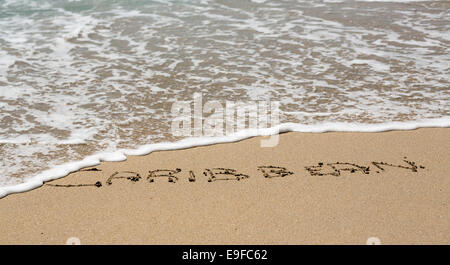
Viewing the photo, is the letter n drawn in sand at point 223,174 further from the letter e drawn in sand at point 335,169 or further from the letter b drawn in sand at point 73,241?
the letter b drawn in sand at point 73,241

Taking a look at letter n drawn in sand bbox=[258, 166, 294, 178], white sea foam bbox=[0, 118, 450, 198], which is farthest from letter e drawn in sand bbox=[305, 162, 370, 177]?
white sea foam bbox=[0, 118, 450, 198]

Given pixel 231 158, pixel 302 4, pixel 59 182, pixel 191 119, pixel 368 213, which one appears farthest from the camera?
pixel 302 4


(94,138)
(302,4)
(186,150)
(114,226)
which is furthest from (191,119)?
(302,4)

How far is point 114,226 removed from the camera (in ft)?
8.10

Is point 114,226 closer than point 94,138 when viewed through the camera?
Yes

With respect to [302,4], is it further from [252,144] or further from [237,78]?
[252,144]

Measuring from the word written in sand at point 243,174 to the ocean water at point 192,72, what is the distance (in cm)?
32

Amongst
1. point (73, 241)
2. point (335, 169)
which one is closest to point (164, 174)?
point (73, 241)

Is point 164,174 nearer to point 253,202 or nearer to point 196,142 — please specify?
point 196,142

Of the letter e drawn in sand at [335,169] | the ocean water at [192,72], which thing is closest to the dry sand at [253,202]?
the letter e drawn in sand at [335,169]

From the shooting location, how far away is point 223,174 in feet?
9.84

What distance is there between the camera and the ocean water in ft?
11.5

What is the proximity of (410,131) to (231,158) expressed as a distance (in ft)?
4.69

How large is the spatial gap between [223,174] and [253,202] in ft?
1.29
